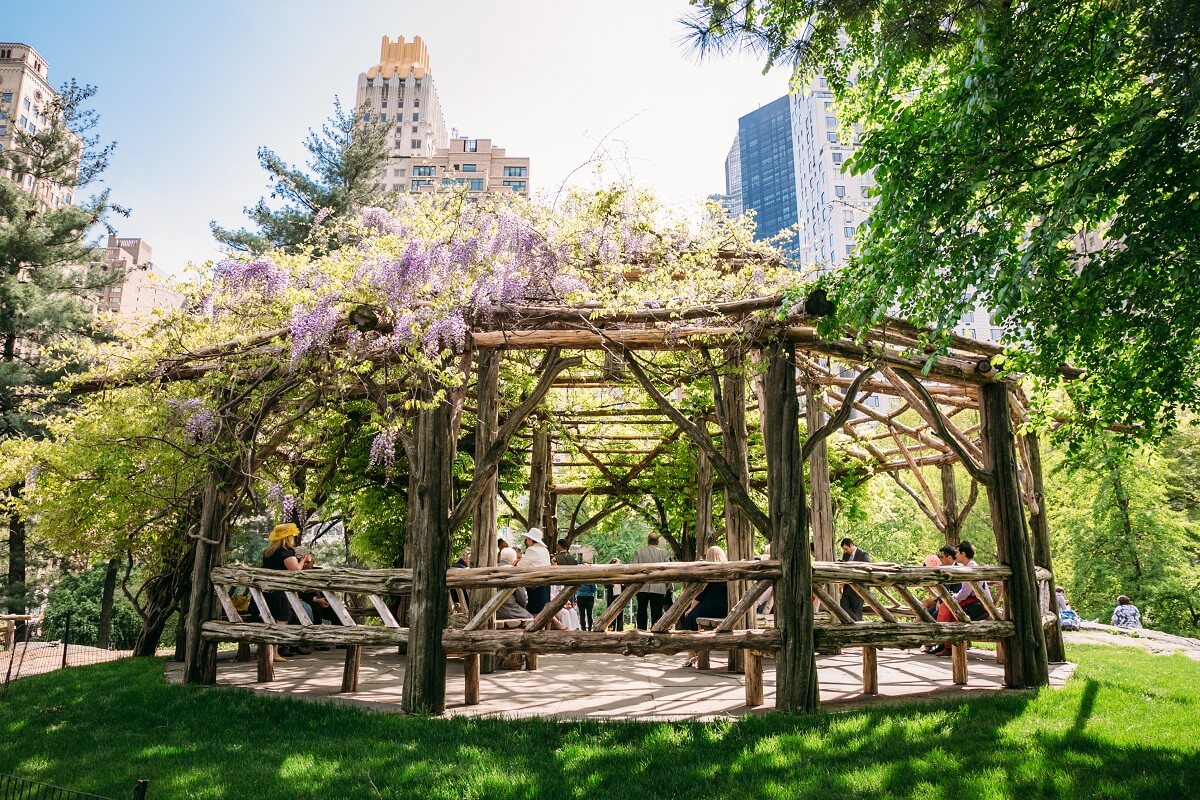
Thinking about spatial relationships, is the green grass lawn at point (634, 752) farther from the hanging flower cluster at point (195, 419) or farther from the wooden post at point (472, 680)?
the hanging flower cluster at point (195, 419)

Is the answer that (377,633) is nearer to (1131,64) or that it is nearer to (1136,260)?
(1136,260)

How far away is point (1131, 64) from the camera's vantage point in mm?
4578

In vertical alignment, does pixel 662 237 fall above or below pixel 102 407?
above

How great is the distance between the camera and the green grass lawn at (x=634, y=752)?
442 centimetres

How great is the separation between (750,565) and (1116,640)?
10.2 m

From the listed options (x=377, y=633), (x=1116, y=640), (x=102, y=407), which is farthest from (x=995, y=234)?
(x=1116, y=640)

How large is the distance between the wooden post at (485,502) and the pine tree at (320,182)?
17.6 m

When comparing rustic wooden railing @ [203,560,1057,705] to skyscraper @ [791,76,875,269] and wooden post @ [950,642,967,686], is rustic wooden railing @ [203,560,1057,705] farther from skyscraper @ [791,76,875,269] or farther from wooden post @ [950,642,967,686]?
skyscraper @ [791,76,875,269]

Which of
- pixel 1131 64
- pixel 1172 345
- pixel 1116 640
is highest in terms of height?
pixel 1131 64

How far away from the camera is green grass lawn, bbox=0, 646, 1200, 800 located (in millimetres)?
4422

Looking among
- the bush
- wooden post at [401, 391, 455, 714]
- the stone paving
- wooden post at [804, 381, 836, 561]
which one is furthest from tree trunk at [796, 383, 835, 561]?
the bush

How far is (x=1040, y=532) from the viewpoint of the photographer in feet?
31.9

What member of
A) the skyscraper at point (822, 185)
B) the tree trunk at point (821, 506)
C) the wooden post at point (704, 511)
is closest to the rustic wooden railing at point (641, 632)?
the wooden post at point (704, 511)

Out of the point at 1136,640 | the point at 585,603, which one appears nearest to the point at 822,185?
the point at 1136,640
